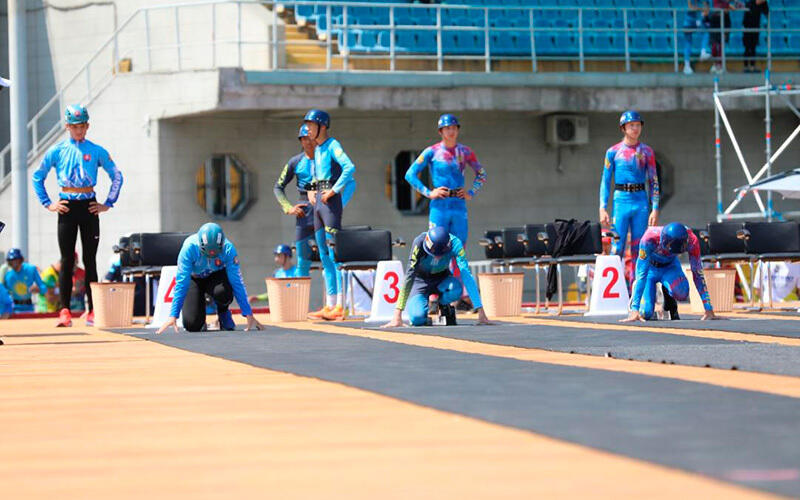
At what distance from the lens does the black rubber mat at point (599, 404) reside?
165 inches

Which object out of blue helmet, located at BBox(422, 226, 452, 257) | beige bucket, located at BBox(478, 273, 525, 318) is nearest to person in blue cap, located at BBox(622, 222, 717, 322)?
blue helmet, located at BBox(422, 226, 452, 257)

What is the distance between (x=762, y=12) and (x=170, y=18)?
10128 mm

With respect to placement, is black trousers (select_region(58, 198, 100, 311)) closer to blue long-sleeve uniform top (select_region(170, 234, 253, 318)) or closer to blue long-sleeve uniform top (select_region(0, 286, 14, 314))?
blue long-sleeve uniform top (select_region(170, 234, 253, 318))

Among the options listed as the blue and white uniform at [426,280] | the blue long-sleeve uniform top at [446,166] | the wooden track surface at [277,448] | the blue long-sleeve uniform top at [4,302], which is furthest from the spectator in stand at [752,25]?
the wooden track surface at [277,448]

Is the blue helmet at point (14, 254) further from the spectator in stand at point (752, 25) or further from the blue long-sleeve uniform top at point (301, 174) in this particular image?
the spectator in stand at point (752, 25)

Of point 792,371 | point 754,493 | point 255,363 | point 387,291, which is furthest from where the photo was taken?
point 387,291

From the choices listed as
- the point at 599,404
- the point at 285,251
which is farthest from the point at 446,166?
the point at 599,404

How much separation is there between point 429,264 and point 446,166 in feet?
7.13

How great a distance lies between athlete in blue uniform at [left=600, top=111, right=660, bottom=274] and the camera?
15258 mm

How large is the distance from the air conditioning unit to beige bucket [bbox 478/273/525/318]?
950 centimetres

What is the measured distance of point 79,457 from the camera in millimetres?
4414

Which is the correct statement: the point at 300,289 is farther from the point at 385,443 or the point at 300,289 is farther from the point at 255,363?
the point at 385,443

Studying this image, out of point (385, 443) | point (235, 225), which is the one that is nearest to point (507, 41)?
point (235, 225)

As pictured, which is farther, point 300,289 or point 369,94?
point 369,94
